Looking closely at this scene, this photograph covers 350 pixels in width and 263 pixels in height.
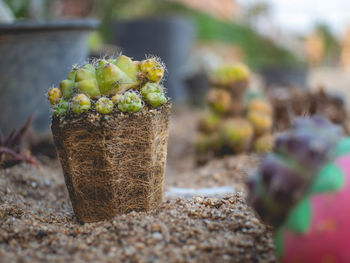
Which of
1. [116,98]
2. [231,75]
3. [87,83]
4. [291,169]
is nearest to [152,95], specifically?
[116,98]

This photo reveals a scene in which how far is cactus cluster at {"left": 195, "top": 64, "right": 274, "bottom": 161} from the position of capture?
11.3 ft

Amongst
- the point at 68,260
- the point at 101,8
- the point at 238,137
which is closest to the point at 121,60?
the point at 68,260

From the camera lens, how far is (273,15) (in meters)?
13.4

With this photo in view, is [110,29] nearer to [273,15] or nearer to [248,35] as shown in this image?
[248,35]

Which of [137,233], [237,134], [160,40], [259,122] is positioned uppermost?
[160,40]

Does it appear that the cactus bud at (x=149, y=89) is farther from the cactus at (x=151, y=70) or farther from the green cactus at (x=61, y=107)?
the green cactus at (x=61, y=107)

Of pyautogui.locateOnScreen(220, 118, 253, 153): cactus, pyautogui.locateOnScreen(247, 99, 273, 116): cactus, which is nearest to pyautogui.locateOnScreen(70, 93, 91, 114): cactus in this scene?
pyautogui.locateOnScreen(220, 118, 253, 153): cactus

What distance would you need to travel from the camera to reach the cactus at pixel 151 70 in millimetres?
1826

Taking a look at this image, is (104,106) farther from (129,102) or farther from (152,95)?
(152,95)

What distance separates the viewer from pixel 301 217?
3.80ft

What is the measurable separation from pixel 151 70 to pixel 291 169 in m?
0.87

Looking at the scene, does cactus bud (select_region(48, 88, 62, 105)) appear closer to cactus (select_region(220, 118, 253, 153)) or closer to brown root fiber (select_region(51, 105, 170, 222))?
brown root fiber (select_region(51, 105, 170, 222))

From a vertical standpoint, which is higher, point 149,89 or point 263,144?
point 149,89

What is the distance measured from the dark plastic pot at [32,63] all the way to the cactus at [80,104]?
4.46ft
